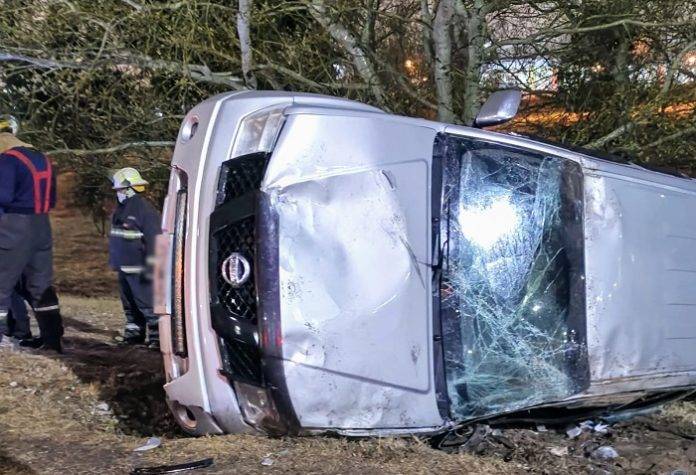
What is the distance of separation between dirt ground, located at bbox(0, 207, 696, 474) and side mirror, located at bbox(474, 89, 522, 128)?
1651mm

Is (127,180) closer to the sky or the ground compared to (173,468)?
closer to the sky

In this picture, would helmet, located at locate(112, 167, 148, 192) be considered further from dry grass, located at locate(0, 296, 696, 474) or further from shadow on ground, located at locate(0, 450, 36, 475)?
shadow on ground, located at locate(0, 450, 36, 475)

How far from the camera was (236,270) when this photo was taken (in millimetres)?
3645

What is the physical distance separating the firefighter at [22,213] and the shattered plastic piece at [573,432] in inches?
150

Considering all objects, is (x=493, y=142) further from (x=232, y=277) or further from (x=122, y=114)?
(x=122, y=114)

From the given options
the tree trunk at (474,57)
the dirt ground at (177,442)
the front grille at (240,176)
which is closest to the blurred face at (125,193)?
the dirt ground at (177,442)

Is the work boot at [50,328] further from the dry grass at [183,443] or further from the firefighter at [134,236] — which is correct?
the firefighter at [134,236]

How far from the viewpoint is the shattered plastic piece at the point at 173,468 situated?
3592 mm

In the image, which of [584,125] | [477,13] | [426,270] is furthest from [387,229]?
[584,125]

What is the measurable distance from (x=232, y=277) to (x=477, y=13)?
4323mm

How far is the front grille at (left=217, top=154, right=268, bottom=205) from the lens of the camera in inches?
144

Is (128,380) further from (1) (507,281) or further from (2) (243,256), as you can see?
(1) (507,281)

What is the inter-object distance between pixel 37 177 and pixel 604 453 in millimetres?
4117

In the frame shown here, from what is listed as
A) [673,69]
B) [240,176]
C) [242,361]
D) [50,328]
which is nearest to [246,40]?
[50,328]
